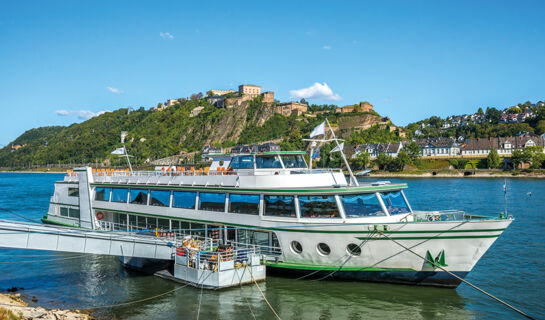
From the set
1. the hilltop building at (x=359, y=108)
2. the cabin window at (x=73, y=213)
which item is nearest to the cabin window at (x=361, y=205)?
the cabin window at (x=73, y=213)

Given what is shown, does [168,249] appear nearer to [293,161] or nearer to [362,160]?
[293,161]

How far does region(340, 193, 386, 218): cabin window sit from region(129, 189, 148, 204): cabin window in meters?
10.0

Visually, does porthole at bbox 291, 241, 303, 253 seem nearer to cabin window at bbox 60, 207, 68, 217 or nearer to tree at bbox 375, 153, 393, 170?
cabin window at bbox 60, 207, 68, 217

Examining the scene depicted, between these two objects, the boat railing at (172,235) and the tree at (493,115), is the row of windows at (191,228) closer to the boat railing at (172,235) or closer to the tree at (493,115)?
the boat railing at (172,235)

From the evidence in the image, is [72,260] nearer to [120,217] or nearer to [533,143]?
[120,217]

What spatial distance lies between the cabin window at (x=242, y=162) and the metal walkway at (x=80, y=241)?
4051mm

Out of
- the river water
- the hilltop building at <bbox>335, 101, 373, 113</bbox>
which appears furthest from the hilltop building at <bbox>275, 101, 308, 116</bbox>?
the river water

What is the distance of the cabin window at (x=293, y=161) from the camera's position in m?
16.7

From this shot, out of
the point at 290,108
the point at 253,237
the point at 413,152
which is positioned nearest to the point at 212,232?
the point at 253,237

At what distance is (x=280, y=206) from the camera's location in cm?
1472

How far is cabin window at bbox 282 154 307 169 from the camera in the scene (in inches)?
656

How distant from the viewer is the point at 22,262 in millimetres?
20734

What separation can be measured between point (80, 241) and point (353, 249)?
968 centimetres

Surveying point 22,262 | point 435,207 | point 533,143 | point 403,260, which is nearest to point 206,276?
point 403,260
